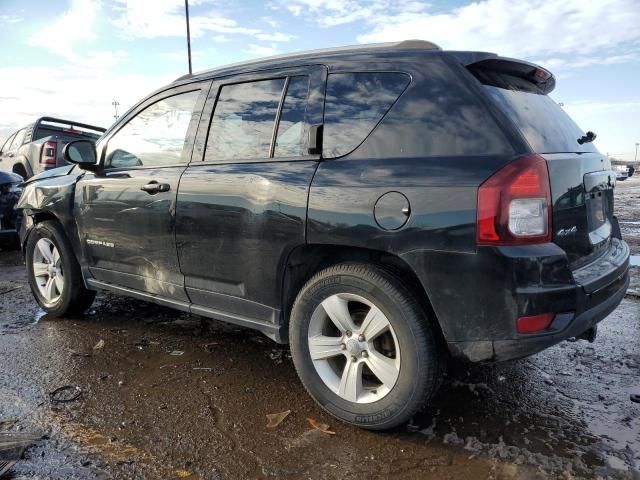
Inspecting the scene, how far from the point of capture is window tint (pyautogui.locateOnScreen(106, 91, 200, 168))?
11.3ft

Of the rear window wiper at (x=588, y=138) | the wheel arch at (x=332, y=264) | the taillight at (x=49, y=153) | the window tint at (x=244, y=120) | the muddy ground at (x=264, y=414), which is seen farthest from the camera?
the taillight at (x=49, y=153)

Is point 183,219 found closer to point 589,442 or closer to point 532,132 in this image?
point 532,132

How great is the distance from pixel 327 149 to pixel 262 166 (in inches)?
16.8

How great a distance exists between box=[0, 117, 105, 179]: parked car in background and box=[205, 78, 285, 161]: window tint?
7.16 m

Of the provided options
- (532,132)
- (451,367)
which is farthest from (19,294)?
(532,132)

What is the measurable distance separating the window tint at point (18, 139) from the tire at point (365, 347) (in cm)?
1077

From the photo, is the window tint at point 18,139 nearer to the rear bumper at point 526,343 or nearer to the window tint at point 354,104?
the window tint at point 354,104

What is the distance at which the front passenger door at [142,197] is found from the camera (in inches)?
132

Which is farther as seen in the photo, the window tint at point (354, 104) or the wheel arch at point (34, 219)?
the wheel arch at point (34, 219)

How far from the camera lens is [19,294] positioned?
5.26 meters

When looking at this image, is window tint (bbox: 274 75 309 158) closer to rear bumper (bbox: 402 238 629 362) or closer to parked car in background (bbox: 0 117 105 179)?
rear bumper (bbox: 402 238 629 362)

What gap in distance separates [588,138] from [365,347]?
1.84 metres

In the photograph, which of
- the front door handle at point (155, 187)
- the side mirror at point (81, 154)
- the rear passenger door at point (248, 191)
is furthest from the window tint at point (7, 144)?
the rear passenger door at point (248, 191)

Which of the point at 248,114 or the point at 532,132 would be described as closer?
the point at 532,132
